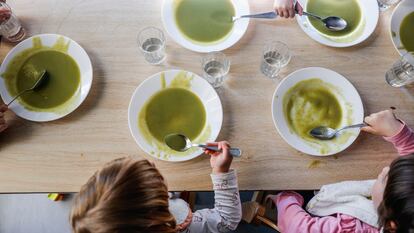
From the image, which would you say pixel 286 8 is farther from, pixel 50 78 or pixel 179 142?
pixel 50 78

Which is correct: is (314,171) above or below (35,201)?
above

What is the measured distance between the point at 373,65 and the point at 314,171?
419mm

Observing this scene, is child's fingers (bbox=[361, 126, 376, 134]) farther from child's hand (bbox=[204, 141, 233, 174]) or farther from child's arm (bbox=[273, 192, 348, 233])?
child's hand (bbox=[204, 141, 233, 174])

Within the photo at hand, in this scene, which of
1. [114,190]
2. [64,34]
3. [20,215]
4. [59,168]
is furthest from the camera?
[20,215]

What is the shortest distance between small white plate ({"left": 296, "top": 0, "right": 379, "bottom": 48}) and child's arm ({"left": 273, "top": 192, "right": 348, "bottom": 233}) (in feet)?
1.70

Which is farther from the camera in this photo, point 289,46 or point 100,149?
point 289,46

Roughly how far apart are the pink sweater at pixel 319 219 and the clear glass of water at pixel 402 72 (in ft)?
0.51

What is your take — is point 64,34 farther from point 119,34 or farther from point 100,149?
point 100,149

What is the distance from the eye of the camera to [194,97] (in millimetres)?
1084

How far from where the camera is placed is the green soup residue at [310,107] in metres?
1.08

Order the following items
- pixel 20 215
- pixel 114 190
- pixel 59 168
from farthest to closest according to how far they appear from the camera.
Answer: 1. pixel 20 215
2. pixel 59 168
3. pixel 114 190

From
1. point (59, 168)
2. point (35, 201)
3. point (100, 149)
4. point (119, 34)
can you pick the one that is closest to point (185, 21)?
point (119, 34)

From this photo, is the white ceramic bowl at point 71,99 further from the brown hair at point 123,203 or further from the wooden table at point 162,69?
the brown hair at point 123,203

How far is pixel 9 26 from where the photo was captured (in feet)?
3.57
